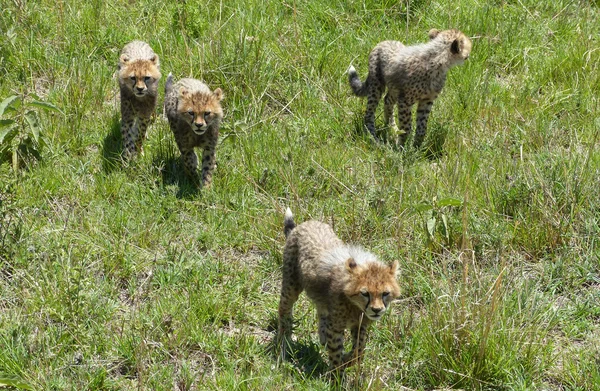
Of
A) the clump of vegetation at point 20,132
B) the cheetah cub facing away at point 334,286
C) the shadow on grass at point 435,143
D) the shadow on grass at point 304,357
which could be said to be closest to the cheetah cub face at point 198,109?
the clump of vegetation at point 20,132

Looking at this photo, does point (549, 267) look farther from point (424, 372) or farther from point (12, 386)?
point (12, 386)

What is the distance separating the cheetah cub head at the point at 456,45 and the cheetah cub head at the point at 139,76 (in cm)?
219

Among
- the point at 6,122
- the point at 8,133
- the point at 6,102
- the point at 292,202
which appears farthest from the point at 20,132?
the point at 292,202

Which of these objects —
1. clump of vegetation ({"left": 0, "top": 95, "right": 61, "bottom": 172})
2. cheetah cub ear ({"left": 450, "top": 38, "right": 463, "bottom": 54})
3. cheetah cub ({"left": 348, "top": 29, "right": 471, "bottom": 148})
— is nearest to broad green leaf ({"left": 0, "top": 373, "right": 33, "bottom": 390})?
clump of vegetation ({"left": 0, "top": 95, "right": 61, "bottom": 172})

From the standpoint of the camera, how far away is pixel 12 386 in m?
4.52

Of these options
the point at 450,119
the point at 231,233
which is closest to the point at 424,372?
the point at 231,233

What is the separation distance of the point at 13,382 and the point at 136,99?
3.14 meters

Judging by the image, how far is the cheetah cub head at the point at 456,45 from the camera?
23.2 ft

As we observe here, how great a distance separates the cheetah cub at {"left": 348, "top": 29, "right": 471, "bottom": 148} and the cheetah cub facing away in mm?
2194

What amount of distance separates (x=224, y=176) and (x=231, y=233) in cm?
72

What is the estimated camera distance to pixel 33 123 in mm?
6074

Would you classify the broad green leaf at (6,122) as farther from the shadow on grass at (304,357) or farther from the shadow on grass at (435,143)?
the shadow on grass at (435,143)

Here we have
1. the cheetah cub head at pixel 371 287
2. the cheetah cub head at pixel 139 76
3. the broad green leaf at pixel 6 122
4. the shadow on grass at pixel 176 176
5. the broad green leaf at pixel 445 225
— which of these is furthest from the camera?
the cheetah cub head at pixel 139 76

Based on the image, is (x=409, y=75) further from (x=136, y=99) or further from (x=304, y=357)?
(x=304, y=357)
